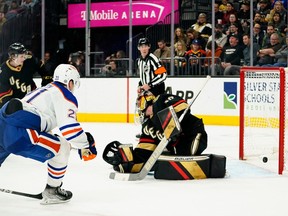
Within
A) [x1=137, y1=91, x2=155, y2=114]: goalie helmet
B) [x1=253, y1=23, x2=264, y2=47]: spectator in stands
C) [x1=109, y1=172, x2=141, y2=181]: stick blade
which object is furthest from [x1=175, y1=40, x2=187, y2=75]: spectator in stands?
[x1=109, y1=172, x2=141, y2=181]: stick blade

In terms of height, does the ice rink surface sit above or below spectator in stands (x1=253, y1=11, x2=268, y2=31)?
below

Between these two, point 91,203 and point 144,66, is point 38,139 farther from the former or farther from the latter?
point 144,66

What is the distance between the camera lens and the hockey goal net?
5.82 m

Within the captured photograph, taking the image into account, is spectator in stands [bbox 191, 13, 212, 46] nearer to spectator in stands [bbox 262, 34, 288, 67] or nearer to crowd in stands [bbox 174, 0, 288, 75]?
crowd in stands [bbox 174, 0, 288, 75]

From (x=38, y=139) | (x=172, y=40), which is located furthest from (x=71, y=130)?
(x=172, y=40)

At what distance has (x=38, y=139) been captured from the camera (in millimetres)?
3729

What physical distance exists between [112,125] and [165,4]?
106 inches

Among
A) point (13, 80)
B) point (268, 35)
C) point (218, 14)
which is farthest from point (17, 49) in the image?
point (218, 14)

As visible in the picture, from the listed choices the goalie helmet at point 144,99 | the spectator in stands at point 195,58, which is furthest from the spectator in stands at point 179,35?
the goalie helmet at point 144,99

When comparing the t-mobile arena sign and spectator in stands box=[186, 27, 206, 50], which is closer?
spectator in stands box=[186, 27, 206, 50]

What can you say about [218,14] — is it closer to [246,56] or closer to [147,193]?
[246,56]

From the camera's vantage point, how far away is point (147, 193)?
14.1 feet

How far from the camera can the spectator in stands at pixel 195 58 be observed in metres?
10.5

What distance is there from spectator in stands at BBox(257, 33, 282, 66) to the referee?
2.69 metres
